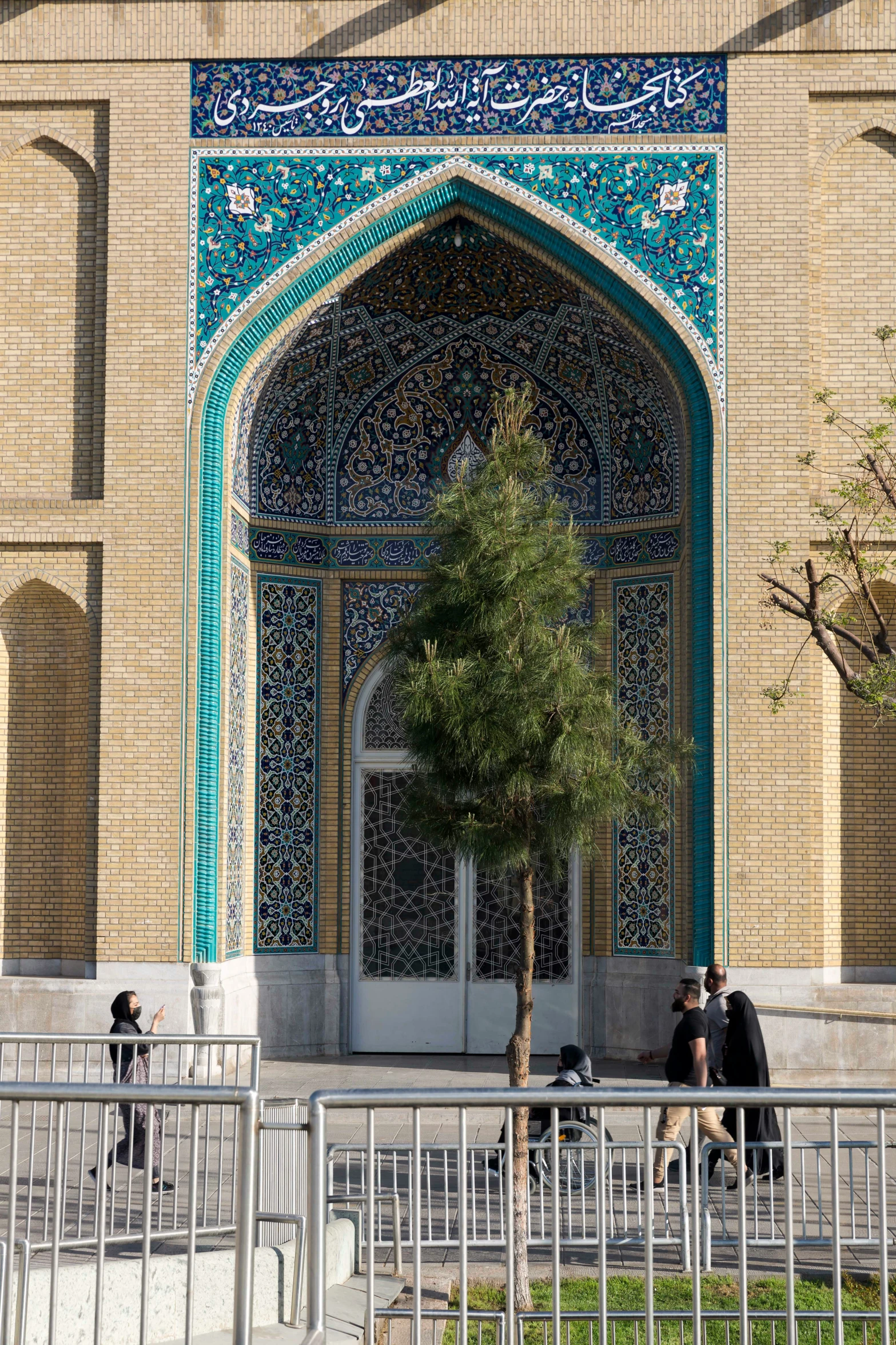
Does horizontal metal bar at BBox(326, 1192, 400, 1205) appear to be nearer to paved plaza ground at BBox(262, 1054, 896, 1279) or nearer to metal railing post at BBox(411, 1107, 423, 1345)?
metal railing post at BBox(411, 1107, 423, 1345)

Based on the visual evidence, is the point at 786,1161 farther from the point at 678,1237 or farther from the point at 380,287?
the point at 380,287

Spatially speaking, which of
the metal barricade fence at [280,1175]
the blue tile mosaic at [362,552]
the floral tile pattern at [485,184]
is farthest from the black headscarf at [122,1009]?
the blue tile mosaic at [362,552]

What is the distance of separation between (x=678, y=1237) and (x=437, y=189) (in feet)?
25.7

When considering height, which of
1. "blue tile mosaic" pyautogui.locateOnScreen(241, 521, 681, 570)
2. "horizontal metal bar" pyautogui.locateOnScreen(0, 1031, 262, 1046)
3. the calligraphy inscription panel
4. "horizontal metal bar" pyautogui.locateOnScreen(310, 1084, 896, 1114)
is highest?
the calligraphy inscription panel

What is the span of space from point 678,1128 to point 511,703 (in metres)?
2.18

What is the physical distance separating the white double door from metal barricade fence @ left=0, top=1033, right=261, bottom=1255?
5.43 feet

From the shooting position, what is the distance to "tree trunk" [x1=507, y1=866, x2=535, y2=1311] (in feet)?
19.8

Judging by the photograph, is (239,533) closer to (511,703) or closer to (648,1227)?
(511,703)

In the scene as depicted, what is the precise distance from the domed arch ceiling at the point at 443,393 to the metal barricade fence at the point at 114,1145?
4.74m

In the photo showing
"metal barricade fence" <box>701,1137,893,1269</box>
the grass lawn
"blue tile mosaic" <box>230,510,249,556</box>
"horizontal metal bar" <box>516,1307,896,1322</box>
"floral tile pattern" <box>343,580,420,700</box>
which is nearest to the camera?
"horizontal metal bar" <box>516,1307,896,1322</box>

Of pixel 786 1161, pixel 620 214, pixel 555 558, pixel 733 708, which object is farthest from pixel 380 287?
pixel 786 1161

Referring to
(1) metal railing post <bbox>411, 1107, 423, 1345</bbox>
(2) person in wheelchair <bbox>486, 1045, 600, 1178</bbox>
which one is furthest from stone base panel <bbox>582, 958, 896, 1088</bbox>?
(1) metal railing post <bbox>411, 1107, 423, 1345</bbox>

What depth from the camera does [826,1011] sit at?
10336 millimetres

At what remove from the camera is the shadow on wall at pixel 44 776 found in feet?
36.9
